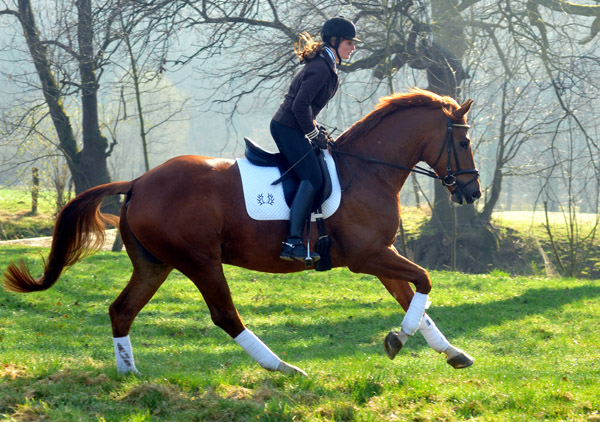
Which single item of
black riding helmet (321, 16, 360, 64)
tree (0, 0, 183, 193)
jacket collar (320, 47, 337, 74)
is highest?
tree (0, 0, 183, 193)

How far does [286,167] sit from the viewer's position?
6.02m

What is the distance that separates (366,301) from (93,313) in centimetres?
486

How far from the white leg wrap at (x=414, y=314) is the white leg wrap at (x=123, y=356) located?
262 cm

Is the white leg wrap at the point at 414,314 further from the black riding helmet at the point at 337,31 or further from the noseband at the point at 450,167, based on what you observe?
the black riding helmet at the point at 337,31

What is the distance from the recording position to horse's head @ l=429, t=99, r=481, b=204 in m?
6.30

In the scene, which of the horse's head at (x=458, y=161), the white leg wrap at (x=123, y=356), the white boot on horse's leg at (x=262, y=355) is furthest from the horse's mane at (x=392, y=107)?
the white leg wrap at (x=123, y=356)

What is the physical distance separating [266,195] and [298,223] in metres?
0.42

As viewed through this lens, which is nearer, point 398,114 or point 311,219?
point 311,219

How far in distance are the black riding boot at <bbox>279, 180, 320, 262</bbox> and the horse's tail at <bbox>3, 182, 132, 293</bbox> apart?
1.71m

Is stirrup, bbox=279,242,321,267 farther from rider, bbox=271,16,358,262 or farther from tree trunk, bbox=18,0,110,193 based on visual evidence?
tree trunk, bbox=18,0,110,193

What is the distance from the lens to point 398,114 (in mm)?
6438

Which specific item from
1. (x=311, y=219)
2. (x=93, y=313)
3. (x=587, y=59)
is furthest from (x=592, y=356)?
(x=587, y=59)

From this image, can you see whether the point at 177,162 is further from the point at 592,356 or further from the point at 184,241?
the point at 592,356

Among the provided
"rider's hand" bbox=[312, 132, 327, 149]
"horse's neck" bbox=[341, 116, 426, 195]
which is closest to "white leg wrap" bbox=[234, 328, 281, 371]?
"rider's hand" bbox=[312, 132, 327, 149]
